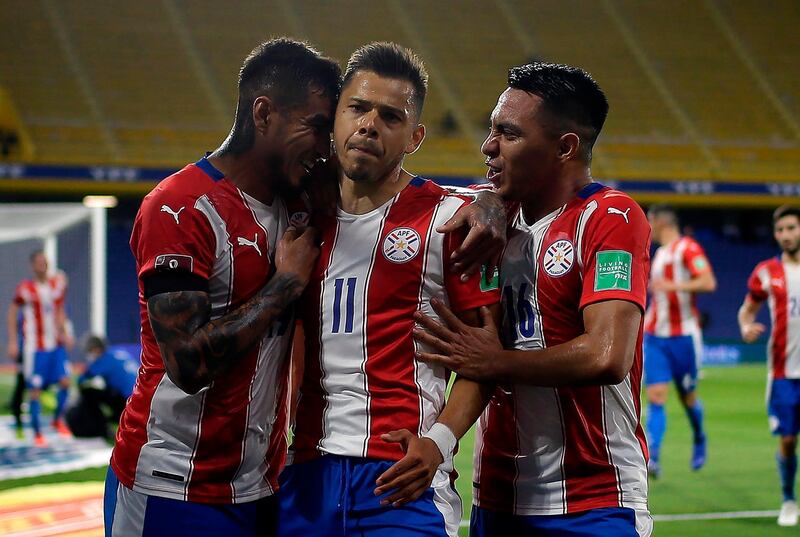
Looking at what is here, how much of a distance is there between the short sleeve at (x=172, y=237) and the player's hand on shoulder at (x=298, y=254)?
7.3 inches

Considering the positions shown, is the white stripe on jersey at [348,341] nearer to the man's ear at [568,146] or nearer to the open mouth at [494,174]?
the open mouth at [494,174]

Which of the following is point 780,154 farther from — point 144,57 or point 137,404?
point 137,404

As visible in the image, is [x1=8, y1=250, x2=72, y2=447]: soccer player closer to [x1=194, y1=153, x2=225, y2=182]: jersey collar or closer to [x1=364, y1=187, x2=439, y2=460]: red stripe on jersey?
[x1=194, y1=153, x2=225, y2=182]: jersey collar

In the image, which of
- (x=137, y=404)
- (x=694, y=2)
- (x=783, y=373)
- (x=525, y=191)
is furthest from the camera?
(x=694, y=2)

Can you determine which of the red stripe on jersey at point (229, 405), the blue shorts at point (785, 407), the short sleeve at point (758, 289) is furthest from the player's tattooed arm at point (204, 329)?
the short sleeve at point (758, 289)

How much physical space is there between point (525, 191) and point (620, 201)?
0.96 ft

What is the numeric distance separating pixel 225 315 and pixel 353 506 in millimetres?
606

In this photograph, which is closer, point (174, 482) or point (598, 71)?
point (174, 482)

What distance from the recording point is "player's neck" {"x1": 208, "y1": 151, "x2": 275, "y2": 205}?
9.41 feet

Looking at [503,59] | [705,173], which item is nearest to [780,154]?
[705,173]

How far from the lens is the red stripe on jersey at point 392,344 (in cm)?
264

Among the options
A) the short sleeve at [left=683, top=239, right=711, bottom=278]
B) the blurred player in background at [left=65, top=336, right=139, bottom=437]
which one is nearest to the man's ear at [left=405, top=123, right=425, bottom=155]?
the short sleeve at [left=683, top=239, right=711, bottom=278]

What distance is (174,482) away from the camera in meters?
2.74

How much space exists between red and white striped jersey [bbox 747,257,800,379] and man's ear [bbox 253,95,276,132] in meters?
5.41
